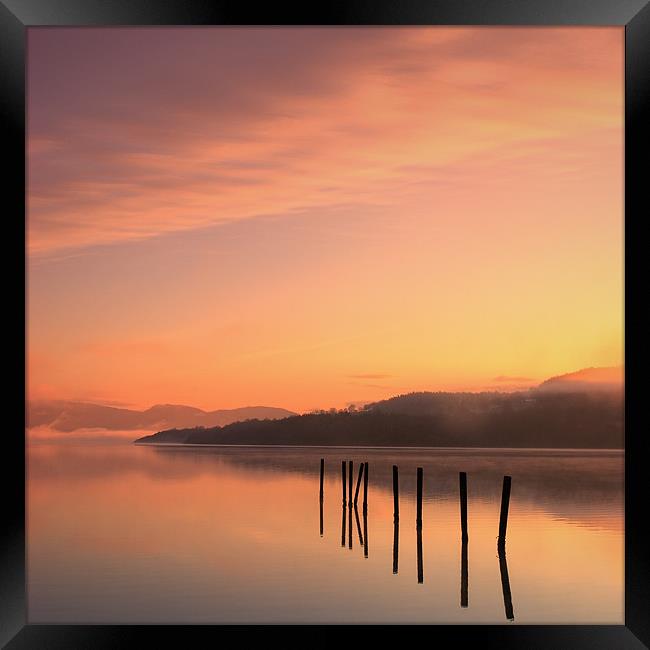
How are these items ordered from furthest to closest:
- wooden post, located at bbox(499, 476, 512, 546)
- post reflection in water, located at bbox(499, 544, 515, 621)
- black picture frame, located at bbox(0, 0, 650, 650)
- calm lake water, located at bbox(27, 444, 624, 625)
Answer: wooden post, located at bbox(499, 476, 512, 546), calm lake water, located at bbox(27, 444, 624, 625), post reflection in water, located at bbox(499, 544, 515, 621), black picture frame, located at bbox(0, 0, 650, 650)

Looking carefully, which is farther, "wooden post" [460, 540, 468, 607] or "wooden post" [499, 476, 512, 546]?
"wooden post" [499, 476, 512, 546]

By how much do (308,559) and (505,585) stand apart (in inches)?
137

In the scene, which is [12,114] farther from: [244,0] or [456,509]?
[456,509]

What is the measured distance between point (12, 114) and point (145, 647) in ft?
6.96

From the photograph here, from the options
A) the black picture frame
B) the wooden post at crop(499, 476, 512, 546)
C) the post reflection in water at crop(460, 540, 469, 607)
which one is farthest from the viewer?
the wooden post at crop(499, 476, 512, 546)

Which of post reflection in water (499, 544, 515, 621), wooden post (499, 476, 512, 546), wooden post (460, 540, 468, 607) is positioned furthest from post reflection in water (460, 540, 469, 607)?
wooden post (499, 476, 512, 546)

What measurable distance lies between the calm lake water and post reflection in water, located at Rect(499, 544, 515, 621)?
0.09 ft

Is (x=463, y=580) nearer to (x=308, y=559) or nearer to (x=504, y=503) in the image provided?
(x=504, y=503)

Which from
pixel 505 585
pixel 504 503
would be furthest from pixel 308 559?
pixel 505 585

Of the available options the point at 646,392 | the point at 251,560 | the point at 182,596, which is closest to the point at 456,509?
the point at 251,560

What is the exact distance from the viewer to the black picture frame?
403cm

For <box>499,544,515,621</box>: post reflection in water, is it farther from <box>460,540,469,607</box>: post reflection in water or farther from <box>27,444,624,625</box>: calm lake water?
<box>460,540,469,607</box>: post reflection in water

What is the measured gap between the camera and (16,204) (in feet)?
13.5

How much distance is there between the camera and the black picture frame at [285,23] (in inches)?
159
